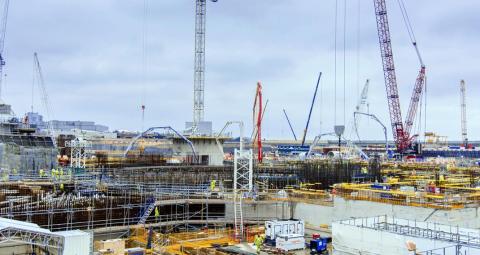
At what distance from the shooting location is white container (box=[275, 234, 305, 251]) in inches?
979

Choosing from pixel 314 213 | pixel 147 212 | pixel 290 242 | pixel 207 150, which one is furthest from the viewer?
pixel 207 150

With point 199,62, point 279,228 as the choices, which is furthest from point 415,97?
point 279,228

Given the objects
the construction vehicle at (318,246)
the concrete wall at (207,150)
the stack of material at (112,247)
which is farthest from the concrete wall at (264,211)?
the concrete wall at (207,150)

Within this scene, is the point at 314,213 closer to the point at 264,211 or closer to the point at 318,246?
the point at 264,211

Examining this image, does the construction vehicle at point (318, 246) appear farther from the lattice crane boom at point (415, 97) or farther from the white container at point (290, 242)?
the lattice crane boom at point (415, 97)

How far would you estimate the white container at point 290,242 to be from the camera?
24875 millimetres

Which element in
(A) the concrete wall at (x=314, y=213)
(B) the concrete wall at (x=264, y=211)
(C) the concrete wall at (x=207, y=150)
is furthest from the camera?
(C) the concrete wall at (x=207, y=150)

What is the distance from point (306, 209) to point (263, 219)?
10.2ft

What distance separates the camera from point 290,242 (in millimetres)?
25125

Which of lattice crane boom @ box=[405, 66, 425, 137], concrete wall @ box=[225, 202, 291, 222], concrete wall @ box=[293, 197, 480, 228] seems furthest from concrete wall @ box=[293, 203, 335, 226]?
lattice crane boom @ box=[405, 66, 425, 137]

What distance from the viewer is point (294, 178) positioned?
5088cm

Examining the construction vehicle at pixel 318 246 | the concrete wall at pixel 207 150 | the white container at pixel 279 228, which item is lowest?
the construction vehicle at pixel 318 246

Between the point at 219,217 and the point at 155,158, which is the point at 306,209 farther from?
the point at 155,158

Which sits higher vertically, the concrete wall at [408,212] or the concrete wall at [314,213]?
the concrete wall at [408,212]
